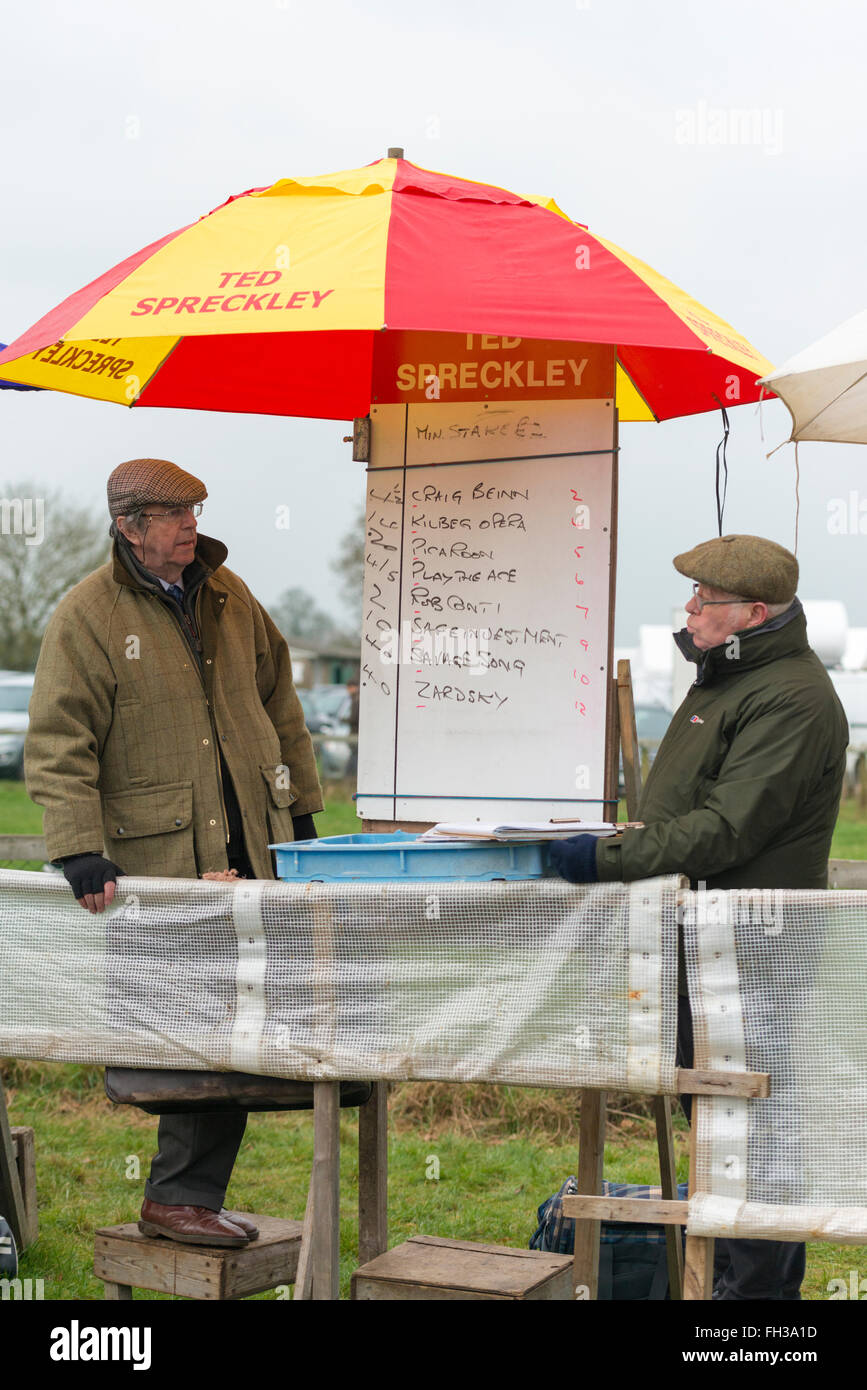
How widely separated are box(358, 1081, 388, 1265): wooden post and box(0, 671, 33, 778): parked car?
19.3m

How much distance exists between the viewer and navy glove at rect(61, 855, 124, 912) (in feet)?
12.1

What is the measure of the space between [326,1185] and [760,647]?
1.75 m

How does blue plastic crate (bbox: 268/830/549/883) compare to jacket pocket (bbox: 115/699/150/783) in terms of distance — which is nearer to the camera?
blue plastic crate (bbox: 268/830/549/883)

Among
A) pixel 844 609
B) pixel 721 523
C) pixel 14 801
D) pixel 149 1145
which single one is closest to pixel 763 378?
pixel 721 523

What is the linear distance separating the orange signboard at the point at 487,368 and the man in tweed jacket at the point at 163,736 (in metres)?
0.90

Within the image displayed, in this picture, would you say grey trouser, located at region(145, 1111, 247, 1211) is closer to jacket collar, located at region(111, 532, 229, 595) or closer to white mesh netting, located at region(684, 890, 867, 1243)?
white mesh netting, located at region(684, 890, 867, 1243)

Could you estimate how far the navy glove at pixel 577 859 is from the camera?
3.39 m

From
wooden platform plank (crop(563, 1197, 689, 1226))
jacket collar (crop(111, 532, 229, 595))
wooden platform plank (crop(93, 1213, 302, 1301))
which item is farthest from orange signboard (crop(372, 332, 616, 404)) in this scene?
wooden platform plank (crop(93, 1213, 302, 1301))

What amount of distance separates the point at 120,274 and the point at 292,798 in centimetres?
173

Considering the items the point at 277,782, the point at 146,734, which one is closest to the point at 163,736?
the point at 146,734

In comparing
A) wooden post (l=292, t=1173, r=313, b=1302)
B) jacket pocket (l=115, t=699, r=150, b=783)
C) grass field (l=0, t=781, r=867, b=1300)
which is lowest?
grass field (l=0, t=781, r=867, b=1300)

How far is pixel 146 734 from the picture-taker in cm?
420

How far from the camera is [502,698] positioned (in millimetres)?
4625
